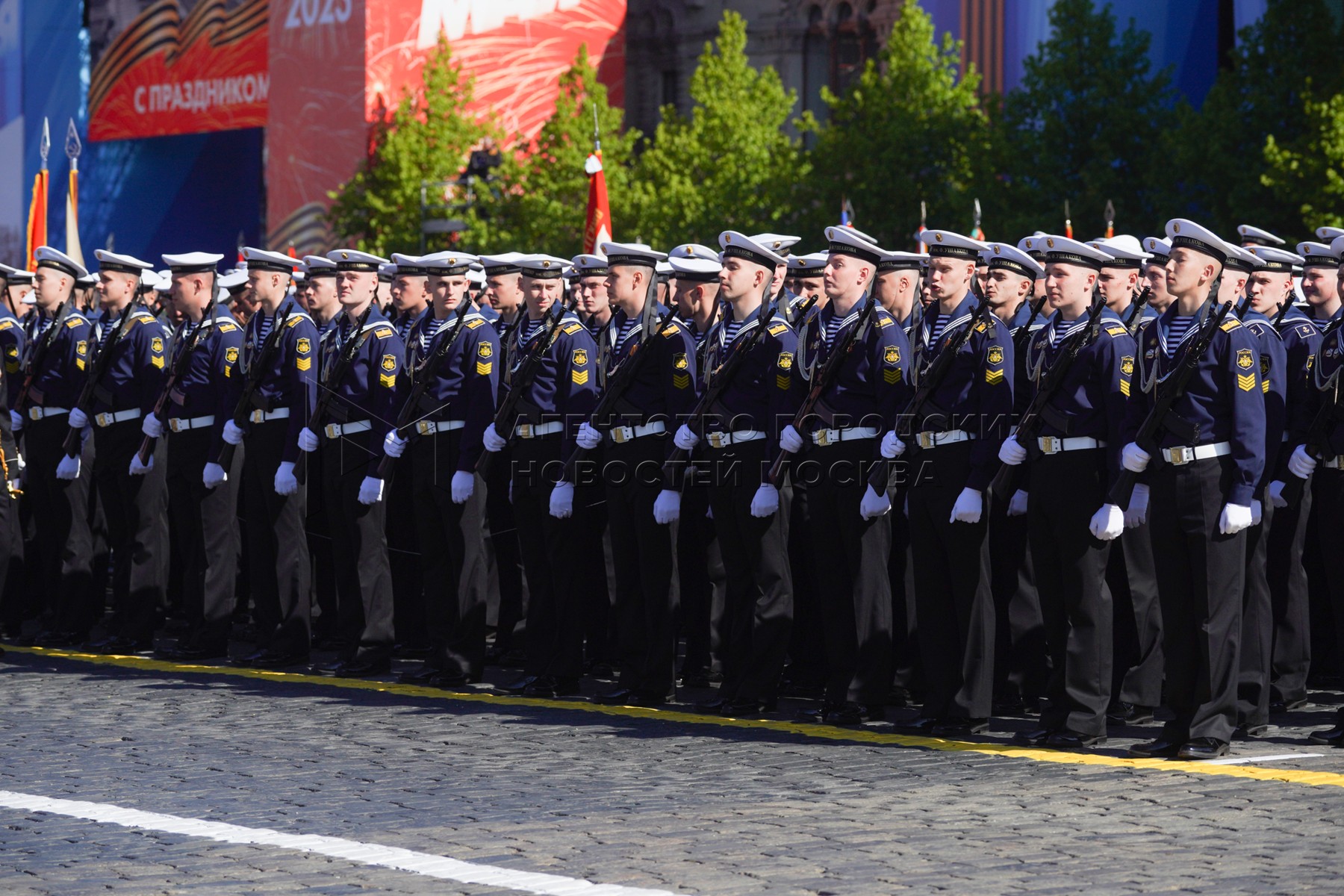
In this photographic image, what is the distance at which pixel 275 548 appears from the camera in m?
11.1

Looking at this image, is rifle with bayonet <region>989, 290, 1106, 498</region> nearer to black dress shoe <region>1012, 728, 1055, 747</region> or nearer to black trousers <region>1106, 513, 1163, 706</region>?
black trousers <region>1106, 513, 1163, 706</region>

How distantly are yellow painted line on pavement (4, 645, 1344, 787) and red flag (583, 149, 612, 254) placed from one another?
674 centimetres

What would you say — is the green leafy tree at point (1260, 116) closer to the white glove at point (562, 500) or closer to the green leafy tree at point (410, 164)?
the green leafy tree at point (410, 164)

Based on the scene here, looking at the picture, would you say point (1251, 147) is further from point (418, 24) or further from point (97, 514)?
point (418, 24)

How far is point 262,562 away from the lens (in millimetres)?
11164

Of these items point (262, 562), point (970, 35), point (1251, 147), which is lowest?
point (262, 562)

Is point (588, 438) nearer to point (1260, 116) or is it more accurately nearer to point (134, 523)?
point (134, 523)

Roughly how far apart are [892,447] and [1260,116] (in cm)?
2459

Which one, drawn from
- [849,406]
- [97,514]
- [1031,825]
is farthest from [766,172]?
[1031,825]

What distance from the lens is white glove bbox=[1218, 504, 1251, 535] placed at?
7.86m

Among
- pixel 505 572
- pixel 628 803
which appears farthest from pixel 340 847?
pixel 505 572

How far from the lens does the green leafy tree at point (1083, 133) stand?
3334 cm

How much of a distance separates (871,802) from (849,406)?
2.33 meters

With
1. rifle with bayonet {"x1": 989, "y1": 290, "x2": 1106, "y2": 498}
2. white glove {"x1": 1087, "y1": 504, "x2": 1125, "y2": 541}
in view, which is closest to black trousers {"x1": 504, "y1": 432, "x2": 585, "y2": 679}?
rifle with bayonet {"x1": 989, "y1": 290, "x2": 1106, "y2": 498}
